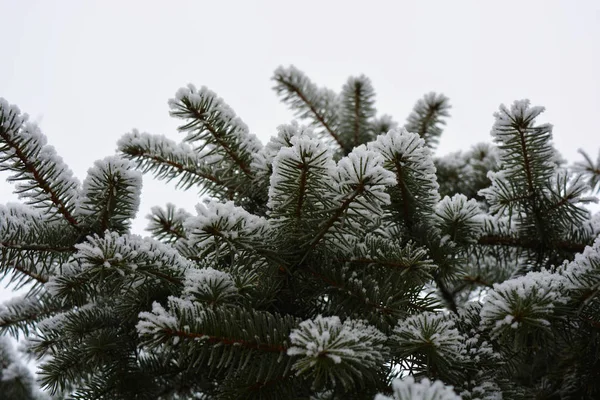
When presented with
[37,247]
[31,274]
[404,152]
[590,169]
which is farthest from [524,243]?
[31,274]

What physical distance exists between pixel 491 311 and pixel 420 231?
404mm

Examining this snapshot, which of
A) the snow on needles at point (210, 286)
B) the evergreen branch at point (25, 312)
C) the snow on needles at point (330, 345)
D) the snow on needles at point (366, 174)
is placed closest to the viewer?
the snow on needles at point (330, 345)

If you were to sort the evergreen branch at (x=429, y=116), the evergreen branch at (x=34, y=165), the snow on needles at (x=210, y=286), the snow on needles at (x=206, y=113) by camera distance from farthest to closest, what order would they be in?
the evergreen branch at (x=429, y=116)
the snow on needles at (x=206, y=113)
the evergreen branch at (x=34, y=165)
the snow on needles at (x=210, y=286)

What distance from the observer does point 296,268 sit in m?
1.11

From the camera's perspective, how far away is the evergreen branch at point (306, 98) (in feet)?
6.97

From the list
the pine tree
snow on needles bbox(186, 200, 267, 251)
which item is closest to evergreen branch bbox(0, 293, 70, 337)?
the pine tree

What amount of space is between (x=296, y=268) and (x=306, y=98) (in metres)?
1.20

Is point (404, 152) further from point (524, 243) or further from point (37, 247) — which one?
point (37, 247)

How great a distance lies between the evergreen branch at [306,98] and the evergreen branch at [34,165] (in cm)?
113

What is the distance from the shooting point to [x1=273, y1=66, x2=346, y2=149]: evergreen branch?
2.12 metres

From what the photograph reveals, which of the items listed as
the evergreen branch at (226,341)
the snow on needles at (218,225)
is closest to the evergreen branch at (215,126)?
the snow on needles at (218,225)

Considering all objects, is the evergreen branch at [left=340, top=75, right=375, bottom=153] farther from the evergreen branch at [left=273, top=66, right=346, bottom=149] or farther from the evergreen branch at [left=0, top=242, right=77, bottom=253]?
the evergreen branch at [left=0, top=242, right=77, bottom=253]

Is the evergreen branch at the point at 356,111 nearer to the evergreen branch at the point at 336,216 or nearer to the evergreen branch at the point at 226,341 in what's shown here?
the evergreen branch at the point at 336,216

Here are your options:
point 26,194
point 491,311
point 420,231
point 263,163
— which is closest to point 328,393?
point 491,311
